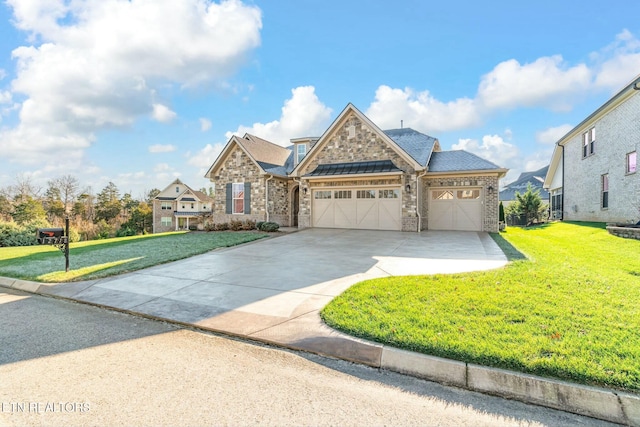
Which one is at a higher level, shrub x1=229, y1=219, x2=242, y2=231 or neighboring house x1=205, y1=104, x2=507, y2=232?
neighboring house x1=205, y1=104, x2=507, y2=232

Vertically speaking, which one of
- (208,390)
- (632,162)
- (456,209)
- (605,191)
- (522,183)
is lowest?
(208,390)

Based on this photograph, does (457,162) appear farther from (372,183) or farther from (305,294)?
(305,294)

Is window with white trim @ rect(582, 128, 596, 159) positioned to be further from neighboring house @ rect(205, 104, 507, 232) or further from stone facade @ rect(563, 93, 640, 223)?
neighboring house @ rect(205, 104, 507, 232)

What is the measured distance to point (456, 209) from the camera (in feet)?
53.7

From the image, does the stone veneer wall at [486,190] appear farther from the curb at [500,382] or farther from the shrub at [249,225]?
the curb at [500,382]

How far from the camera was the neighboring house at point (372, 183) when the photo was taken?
1566 cm

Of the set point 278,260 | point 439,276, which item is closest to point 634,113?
point 439,276

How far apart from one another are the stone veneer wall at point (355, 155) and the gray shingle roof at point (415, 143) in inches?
50.7

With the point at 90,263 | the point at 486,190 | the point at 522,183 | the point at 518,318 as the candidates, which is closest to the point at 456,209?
the point at 486,190

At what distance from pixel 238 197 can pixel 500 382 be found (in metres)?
18.8

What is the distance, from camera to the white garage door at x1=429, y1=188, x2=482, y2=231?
1596 centimetres

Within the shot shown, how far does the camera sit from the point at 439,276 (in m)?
6.37

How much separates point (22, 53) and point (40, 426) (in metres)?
12.0

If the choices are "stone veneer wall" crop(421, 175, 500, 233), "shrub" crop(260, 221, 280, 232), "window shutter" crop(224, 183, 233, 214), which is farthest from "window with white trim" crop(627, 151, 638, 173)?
"window shutter" crop(224, 183, 233, 214)
